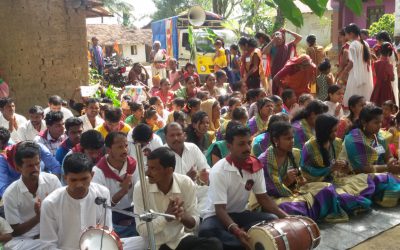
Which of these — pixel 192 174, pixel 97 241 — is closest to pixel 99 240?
pixel 97 241

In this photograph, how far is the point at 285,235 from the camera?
315 centimetres

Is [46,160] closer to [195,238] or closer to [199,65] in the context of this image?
[195,238]

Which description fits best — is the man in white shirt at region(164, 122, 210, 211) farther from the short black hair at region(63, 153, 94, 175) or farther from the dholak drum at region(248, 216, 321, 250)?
the short black hair at region(63, 153, 94, 175)

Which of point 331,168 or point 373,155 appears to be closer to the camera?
point 331,168

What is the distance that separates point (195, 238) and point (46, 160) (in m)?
1.91

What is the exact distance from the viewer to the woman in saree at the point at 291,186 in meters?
4.10

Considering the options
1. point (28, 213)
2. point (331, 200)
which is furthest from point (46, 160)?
point (331, 200)

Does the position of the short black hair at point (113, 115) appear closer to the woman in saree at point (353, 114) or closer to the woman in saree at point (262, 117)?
the woman in saree at point (262, 117)

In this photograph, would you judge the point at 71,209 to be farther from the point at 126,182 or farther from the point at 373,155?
the point at 373,155

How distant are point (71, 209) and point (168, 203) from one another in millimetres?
686

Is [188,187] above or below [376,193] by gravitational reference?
above

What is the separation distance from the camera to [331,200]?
435 cm

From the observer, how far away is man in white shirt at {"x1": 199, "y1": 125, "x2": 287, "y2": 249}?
364cm

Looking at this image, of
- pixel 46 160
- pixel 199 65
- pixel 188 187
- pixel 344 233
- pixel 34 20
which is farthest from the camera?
pixel 199 65
